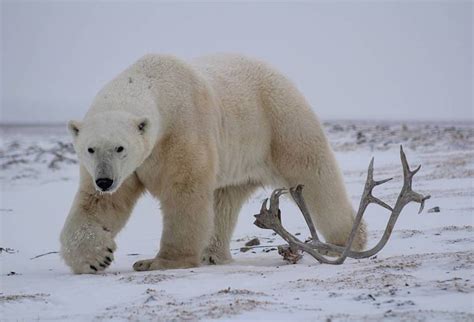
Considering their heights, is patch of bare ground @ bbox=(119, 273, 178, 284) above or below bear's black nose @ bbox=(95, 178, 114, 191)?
below

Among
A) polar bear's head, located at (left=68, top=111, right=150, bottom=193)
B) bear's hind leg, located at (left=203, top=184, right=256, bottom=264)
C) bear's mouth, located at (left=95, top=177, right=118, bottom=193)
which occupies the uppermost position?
polar bear's head, located at (left=68, top=111, right=150, bottom=193)

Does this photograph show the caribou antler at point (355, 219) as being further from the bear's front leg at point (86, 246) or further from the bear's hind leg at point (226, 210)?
the bear's hind leg at point (226, 210)

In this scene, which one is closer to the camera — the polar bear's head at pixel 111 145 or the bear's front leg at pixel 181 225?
the polar bear's head at pixel 111 145

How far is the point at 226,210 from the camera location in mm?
7227

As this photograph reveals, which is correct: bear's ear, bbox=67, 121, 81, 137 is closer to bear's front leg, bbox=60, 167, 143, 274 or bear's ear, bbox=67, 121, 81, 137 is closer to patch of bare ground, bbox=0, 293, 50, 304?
bear's front leg, bbox=60, 167, 143, 274

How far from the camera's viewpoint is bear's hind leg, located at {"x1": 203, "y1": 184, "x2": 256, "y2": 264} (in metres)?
6.88

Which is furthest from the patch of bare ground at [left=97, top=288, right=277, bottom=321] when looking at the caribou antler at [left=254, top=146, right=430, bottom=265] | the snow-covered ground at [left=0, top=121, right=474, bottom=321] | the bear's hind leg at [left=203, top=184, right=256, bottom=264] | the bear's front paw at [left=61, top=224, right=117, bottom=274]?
the bear's hind leg at [left=203, top=184, right=256, bottom=264]

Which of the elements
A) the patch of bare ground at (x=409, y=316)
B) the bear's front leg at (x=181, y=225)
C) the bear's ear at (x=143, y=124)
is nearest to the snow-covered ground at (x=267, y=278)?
the patch of bare ground at (x=409, y=316)

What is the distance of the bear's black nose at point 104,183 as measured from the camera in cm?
525

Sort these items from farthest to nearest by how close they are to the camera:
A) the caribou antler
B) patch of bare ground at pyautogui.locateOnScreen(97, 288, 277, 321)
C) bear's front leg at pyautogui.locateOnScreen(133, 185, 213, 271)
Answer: bear's front leg at pyautogui.locateOnScreen(133, 185, 213, 271) < the caribou antler < patch of bare ground at pyautogui.locateOnScreen(97, 288, 277, 321)

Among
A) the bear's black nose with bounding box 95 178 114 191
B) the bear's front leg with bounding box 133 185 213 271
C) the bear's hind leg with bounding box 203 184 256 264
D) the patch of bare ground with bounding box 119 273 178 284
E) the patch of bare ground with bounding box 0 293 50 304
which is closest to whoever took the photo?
the patch of bare ground with bounding box 0 293 50 304

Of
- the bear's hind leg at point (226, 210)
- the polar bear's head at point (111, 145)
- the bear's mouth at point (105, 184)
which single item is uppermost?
the polar bear's head at point (111, 145)

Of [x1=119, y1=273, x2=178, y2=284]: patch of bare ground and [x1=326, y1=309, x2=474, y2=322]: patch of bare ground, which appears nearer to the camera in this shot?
[x1=326, y1=309, x2=474, y2=322]: patch of bare ground

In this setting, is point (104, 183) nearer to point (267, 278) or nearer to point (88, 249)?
point (88, 249)
